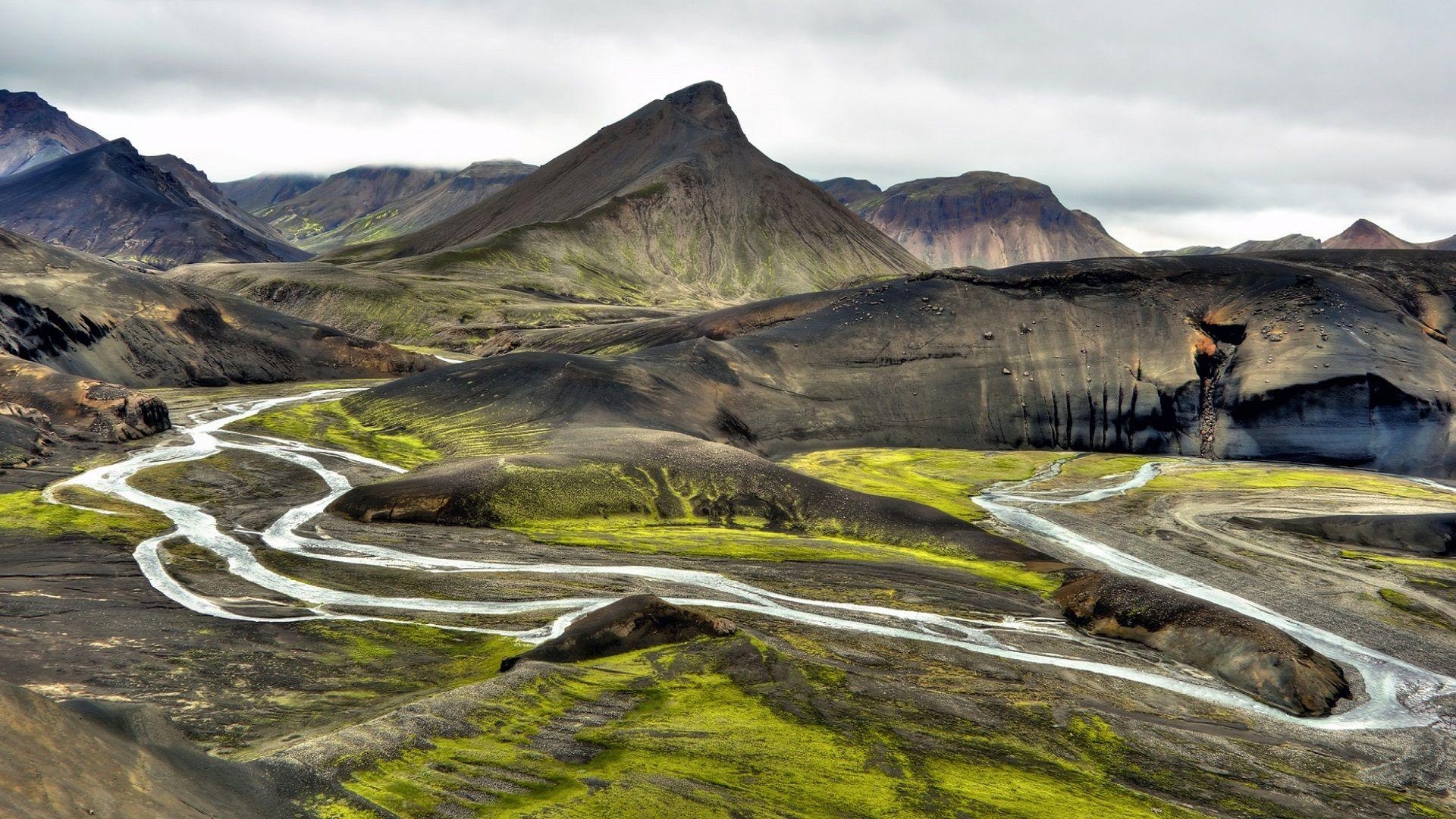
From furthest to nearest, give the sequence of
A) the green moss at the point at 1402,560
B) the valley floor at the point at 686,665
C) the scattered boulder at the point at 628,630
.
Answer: the green moss at the point at 1402,560
the scattered boulder at the point at 628,630
the valley floor at the point at 686,665

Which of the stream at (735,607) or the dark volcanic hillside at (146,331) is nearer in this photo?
the stream at (735,607)

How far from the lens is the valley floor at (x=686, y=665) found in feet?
78.5

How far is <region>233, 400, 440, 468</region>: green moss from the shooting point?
76.9 m

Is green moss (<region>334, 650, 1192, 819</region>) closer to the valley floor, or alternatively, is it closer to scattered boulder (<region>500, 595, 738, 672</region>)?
the valley floor

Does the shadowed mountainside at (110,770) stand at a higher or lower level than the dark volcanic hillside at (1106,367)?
lower

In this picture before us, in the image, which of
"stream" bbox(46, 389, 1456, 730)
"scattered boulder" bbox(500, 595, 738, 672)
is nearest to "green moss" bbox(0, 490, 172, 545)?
"stream" bbox(46, 389, 1456, 730)

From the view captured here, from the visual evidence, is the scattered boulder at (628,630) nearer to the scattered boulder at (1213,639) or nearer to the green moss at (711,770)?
the green moss at (711,770)

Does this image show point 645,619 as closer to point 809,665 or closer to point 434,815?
point 809,665

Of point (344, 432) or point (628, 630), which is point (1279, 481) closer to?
point (628, 630)

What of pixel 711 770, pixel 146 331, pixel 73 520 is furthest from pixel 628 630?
pixel 146 331

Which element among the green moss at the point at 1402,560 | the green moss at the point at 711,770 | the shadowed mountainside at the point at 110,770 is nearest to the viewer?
the shadowed mountainside at the point at 110,770

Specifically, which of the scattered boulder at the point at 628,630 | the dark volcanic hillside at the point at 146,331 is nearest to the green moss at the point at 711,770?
the scattered boulder at the point at 628,630

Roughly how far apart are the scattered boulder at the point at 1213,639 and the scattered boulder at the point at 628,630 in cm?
2065

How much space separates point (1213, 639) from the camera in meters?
42.1
